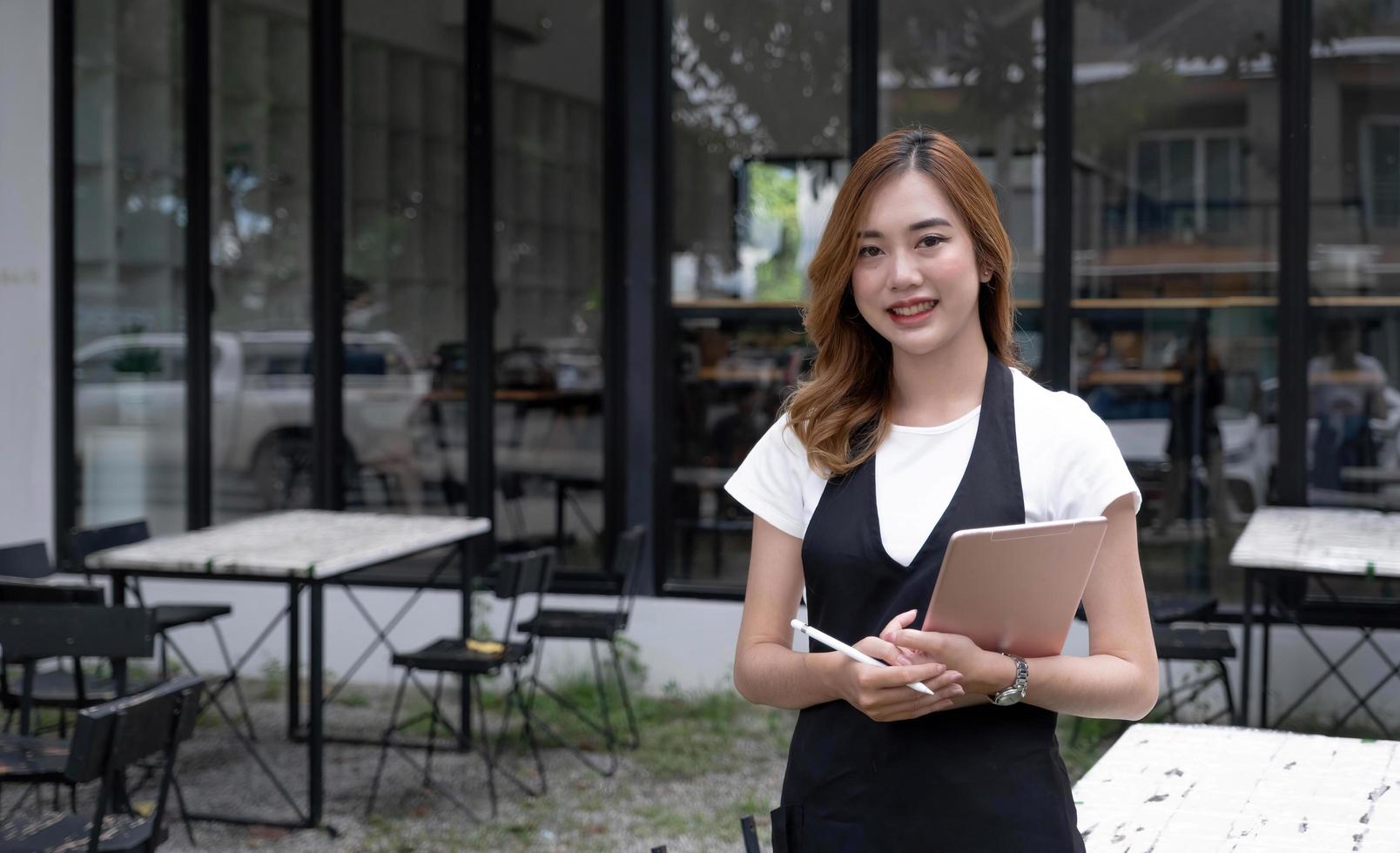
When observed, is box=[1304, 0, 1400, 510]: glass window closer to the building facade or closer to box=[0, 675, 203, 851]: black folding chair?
the building facade

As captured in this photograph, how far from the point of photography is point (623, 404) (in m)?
6.43

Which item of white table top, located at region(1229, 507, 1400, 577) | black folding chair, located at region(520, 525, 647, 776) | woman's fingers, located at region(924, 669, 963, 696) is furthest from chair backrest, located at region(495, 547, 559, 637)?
woman's fingers, located at region(924, 669, 963, 696)

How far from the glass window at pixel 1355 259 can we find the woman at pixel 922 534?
4.49 metres

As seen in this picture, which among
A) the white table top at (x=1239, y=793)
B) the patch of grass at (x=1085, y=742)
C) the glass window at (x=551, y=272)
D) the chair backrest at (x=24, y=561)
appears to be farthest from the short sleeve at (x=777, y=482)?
the glass window at (x=551, y=272)

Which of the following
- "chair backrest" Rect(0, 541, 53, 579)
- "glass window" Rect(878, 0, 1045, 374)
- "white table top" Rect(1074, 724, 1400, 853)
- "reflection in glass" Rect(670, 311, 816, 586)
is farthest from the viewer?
"reflection in glass" Rect(670, 311, 816, 586)

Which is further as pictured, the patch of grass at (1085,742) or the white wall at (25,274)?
the white wall at (25,274)

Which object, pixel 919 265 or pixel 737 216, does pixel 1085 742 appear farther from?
pixel 919 265

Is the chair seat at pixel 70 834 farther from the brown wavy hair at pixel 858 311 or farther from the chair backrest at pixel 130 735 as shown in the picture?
the brown wavy hair at pixel 858 311

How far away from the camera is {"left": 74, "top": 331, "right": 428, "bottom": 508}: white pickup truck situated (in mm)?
6793

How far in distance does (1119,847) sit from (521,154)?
16.8 feet

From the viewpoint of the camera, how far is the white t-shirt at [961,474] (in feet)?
5.26

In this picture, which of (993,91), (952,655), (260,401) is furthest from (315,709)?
(993,91)

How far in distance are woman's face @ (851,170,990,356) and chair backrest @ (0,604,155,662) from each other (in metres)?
2.71

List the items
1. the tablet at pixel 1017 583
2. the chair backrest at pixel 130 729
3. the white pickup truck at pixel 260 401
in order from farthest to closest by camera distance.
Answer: the white pickup truck at pixel 260 401
the chair backrest at pixel 130 729
the tablet at pixel 1017 583
